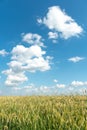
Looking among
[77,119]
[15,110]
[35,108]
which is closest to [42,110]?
[35,108]

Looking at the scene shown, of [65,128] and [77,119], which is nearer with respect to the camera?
[65,128]

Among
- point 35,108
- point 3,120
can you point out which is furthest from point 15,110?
point 3,120

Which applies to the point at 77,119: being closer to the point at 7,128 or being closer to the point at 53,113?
the point at 53,113

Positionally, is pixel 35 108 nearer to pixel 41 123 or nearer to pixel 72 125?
pixel 41 123

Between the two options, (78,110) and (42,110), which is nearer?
(78,110)

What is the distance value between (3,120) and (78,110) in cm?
268

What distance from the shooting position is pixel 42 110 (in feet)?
38.5

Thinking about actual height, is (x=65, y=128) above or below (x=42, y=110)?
below

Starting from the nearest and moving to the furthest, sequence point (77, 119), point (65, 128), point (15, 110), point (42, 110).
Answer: point (65, 128), point (77, 119), point (42, 110), point (15, 110)

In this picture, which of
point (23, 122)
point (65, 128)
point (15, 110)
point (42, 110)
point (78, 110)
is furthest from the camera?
point (15, 110)

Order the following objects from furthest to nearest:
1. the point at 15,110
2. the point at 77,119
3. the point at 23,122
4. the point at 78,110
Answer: the point at 15,110 < the point at 78,110 < the point at 23,122 < the point at 77,119

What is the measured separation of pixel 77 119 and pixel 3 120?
2.88m

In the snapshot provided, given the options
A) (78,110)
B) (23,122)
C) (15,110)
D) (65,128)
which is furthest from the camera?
(15,110)

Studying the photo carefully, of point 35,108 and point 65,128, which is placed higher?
point 35,108
